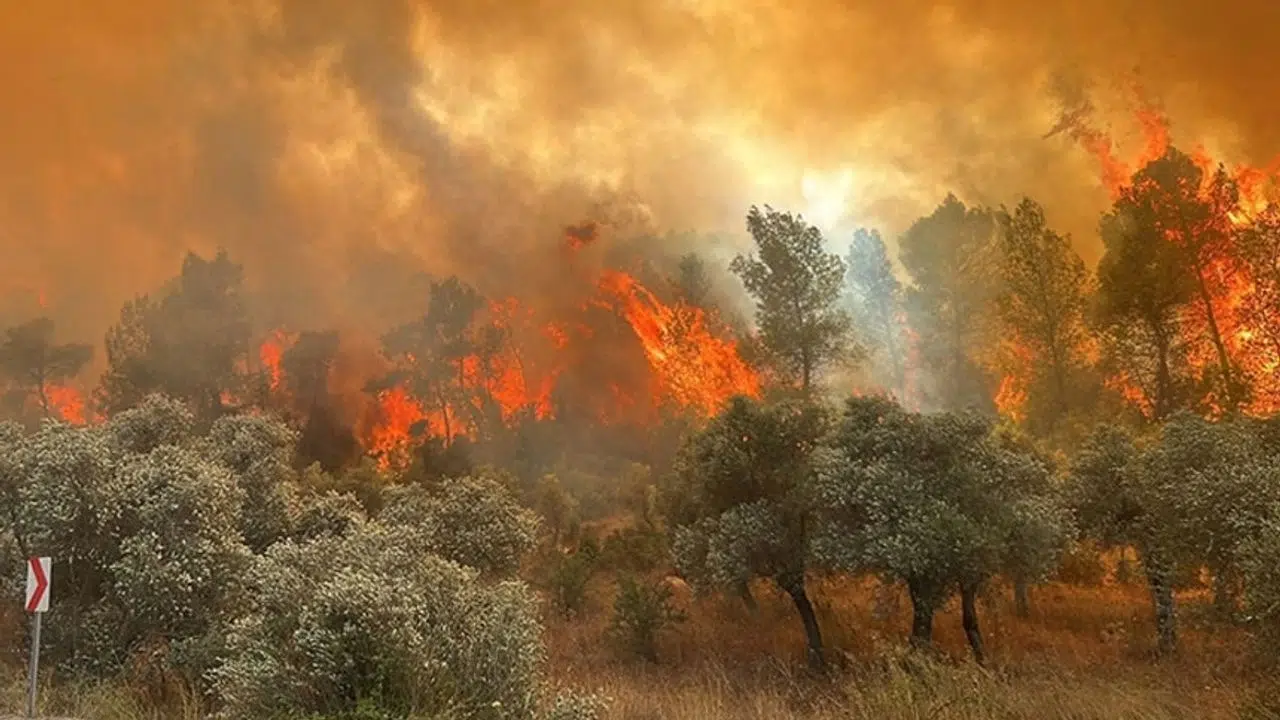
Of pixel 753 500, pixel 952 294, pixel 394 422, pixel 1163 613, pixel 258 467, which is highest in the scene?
pixel 952 294

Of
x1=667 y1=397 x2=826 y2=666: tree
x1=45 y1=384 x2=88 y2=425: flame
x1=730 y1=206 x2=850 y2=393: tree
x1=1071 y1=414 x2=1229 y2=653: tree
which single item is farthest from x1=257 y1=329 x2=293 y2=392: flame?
x1=1071 y1=414 x2=1229 y2=653: tree

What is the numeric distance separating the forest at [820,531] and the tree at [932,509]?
103 mm

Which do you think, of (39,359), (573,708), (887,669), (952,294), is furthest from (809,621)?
(39,359)

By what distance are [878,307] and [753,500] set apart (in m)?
38.5

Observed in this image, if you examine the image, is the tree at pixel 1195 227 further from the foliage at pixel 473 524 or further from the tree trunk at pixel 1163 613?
the foliage at pixel 473 524

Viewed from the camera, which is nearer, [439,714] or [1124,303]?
[439,714]

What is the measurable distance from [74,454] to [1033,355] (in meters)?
49.1

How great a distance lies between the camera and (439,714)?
10.4m

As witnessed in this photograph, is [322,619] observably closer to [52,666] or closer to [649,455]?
[52,666]

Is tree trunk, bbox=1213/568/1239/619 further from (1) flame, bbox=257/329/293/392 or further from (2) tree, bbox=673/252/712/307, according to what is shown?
(1) flame, bbox=257/329/293/392

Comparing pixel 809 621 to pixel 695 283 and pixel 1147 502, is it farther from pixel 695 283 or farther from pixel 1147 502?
pixel 695 283

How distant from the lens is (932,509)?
23375mm

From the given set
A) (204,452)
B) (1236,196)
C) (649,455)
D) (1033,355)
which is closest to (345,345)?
(649,455)

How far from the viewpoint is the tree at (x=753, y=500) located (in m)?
27.3
